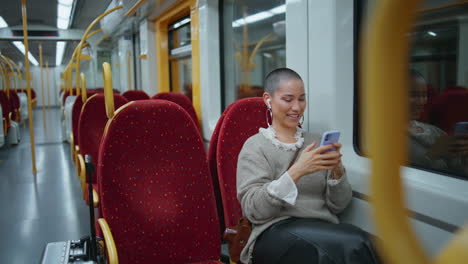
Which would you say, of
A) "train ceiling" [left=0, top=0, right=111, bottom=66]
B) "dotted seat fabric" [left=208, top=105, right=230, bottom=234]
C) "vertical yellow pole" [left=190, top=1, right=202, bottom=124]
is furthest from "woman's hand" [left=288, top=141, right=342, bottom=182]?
"train ceiling" [left=0, top=0, right=111, bottom=66]

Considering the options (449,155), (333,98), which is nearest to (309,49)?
(333,98)

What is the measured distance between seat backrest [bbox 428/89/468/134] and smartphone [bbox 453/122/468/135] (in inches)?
0.6

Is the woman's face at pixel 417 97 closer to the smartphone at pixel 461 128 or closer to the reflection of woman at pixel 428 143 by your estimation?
the reflection of woman at pixel 428 143

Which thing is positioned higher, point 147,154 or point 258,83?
point 258,83

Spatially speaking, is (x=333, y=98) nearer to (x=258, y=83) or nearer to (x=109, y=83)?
(x=109, y=83)

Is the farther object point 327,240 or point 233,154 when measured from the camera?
point 233,154

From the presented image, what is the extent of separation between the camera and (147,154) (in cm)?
175

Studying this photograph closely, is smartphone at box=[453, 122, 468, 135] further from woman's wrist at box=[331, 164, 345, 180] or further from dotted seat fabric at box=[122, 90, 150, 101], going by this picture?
dotted seat fabric at box=[122, 90, 150, 101]

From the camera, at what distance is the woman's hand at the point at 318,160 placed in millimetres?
1481

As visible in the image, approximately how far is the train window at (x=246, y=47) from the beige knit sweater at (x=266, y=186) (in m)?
1.83

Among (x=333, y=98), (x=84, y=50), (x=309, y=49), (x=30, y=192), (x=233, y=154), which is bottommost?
(x=30, y=192)

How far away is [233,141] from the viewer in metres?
2.02

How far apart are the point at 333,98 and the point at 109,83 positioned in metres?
1.06

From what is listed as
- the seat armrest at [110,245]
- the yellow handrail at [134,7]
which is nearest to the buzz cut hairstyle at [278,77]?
the seat armrest at [110,245]
